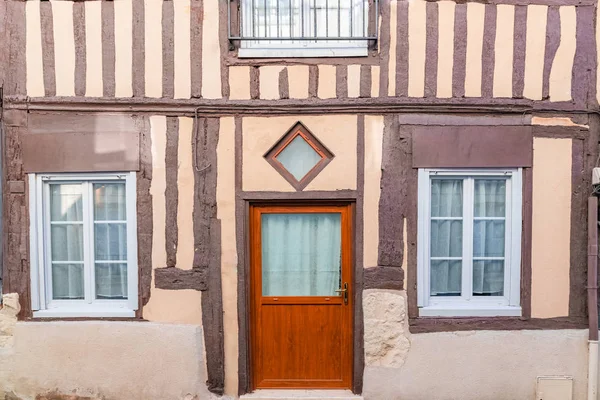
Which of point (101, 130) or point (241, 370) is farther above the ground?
point (101, 130)

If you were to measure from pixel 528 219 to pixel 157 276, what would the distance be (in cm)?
347

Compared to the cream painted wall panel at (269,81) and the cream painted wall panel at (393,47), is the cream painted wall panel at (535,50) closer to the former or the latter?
the cream painted wall panel at (393,47)

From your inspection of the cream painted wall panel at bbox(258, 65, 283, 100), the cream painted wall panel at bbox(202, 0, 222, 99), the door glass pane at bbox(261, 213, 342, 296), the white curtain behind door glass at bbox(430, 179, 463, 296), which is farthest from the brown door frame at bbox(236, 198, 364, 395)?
A: the cream painted wall panel at bbox(202, 0, 222, 99)

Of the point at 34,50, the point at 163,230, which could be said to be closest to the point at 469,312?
the point at 163,230

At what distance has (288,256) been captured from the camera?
374cm

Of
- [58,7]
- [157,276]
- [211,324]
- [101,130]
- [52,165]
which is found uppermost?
[58,7]

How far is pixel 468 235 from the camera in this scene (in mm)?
3621

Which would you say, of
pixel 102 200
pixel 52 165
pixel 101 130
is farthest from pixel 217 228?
pixel 52 165

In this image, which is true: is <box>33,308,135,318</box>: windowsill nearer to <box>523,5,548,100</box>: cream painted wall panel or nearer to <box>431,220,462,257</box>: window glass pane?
<box>431,220,462,257</box>: window glass pane

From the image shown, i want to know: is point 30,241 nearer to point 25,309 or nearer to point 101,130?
point 25,309

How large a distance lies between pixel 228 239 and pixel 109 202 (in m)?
1.20

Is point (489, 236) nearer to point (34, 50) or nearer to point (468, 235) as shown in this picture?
point (468, 235)

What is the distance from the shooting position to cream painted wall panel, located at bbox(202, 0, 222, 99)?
11.6 feet

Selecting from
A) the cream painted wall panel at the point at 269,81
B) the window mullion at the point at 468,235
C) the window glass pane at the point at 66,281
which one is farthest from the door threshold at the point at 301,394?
the cream painted wall panel at the point at 269,81
